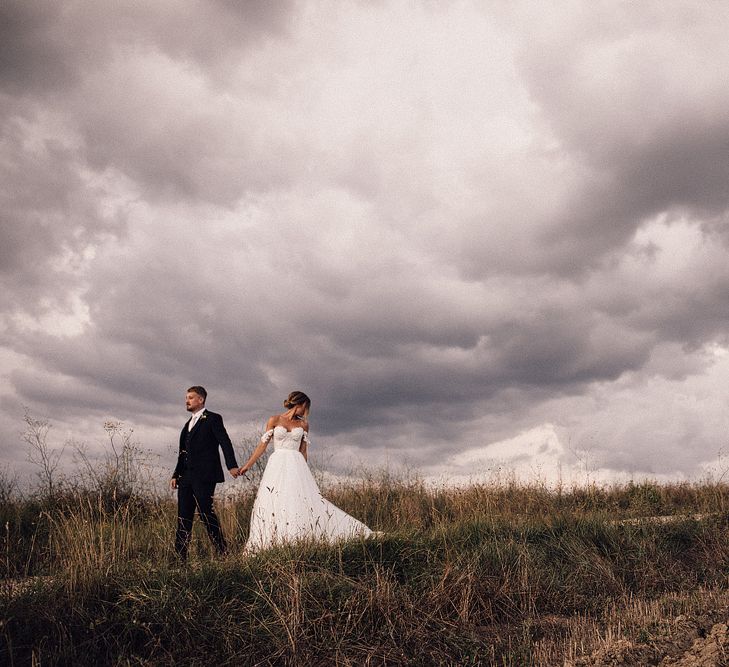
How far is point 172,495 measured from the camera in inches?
424

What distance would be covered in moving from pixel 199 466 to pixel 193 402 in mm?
939

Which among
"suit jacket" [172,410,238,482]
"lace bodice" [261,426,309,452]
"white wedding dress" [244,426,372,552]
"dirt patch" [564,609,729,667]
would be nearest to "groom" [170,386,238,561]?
"suit jacket" [172,410,238,482]

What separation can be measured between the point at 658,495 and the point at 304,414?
962cm

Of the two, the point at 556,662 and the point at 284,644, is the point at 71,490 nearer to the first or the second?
the point at 284,644

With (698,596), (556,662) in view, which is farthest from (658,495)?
(556,662)

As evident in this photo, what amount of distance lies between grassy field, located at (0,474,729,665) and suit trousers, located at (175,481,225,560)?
245mm

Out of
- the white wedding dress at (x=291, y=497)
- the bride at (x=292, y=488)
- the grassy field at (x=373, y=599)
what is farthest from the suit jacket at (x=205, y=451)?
the grassy field at (x=373, y=599)

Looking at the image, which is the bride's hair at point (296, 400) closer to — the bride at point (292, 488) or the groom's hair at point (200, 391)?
the bride at point (292, 488)

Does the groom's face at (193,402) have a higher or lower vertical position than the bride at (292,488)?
higher

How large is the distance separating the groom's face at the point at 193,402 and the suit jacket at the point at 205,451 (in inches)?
6.1

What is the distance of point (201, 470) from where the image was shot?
8.45 meters

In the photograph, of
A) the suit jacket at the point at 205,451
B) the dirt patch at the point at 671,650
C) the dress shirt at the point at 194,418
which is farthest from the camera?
the dress shirt at the point at 194,418

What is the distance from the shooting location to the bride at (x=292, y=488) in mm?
8484

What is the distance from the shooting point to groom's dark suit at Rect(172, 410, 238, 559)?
27.0 ft
